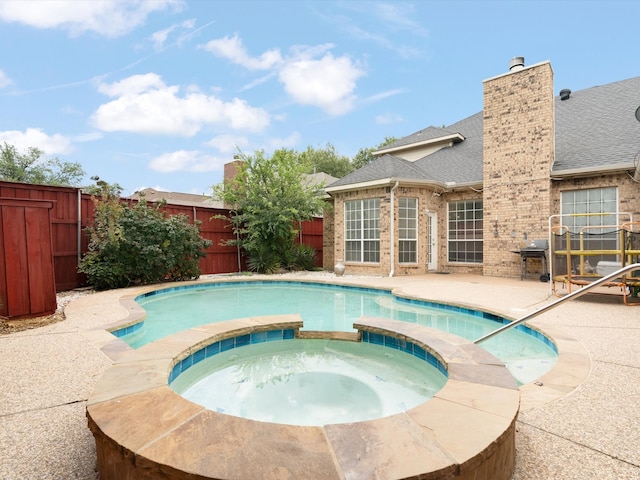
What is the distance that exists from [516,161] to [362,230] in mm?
4862

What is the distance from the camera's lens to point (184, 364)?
9.84 ft

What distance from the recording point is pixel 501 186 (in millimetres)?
10094

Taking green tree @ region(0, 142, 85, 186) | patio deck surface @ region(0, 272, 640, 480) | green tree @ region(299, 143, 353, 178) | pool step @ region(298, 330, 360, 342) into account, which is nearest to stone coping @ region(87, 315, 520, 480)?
patio deck surface @ region(0, 272, 640, 480)

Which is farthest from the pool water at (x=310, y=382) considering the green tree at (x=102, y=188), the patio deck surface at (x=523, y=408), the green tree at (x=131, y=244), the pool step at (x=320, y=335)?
the green tree at (x=102, y=188)

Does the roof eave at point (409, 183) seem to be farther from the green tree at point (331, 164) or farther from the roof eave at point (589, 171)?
the green tree at point (331, 164)

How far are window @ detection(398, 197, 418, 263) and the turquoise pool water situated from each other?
2879mm

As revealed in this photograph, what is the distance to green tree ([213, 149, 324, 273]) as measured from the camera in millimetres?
11789

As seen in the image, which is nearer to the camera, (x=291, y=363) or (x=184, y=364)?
(x=184, y=364)

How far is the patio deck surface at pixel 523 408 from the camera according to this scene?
5.57 ft

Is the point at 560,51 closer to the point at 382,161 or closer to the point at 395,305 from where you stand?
the point at 382,161

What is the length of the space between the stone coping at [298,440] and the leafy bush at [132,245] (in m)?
6.83

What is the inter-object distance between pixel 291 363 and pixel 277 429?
2.10 metres

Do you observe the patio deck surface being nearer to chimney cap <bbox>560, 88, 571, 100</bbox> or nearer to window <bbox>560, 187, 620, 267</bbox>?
window <bbox>560, 187, 620, 267</bbox>

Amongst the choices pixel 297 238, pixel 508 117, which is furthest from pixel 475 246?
pixel 297 238
